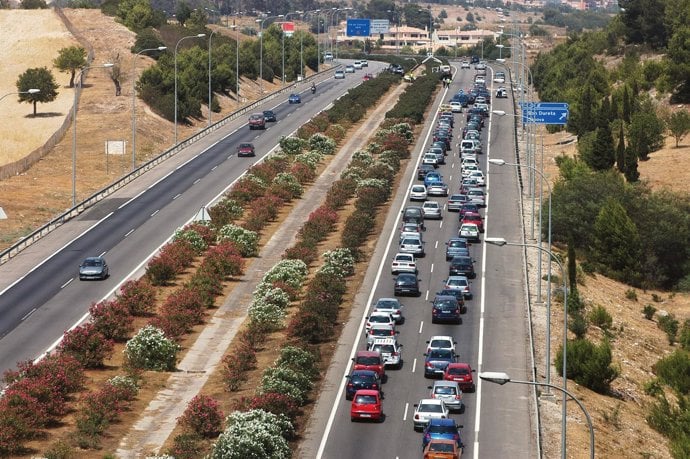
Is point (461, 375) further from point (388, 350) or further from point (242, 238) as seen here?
point (242, 238)

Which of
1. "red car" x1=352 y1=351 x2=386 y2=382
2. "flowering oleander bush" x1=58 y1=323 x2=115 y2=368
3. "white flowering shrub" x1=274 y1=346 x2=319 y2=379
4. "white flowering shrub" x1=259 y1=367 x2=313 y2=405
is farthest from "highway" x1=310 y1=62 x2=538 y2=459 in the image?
"flowering oleander bush" x1=58 y1=323 x2=115 y2=368

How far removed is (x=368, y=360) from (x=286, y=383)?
17.9ft

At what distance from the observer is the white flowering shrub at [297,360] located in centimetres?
5119

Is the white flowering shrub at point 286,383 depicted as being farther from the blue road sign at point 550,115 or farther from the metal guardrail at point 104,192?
the blue road sign at point 550,115

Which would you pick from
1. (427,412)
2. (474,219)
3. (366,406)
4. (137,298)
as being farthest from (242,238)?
(427,412)

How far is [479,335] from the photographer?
197 ft

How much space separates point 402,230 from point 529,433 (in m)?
35.6

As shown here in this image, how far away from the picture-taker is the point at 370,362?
5209 cm

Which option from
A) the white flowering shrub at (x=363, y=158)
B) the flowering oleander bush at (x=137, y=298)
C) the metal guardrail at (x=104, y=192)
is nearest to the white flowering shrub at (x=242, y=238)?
the metal guardrail at (x=104, y=192)

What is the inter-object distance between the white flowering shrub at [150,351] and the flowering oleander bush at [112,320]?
2.24 metres

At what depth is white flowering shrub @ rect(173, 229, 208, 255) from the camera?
247 ft

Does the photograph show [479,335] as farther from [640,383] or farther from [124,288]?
[124,288]

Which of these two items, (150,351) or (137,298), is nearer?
(150,351)

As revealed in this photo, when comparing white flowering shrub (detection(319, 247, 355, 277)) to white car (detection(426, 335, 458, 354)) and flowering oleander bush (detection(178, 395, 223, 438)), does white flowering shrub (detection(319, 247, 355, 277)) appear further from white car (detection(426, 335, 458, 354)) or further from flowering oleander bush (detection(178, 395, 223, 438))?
flowering oleander bush (detection(178, 395, 223, 438))
